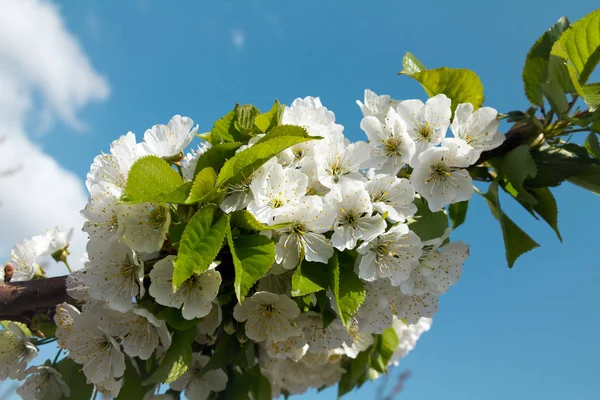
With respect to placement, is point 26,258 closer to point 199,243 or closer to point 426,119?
point 199,243

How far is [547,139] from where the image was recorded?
1264 mm

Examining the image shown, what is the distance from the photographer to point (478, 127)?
1.19 metres

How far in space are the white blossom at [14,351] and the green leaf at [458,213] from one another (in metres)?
1.32

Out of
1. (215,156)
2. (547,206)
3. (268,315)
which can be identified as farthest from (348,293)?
(547,206)

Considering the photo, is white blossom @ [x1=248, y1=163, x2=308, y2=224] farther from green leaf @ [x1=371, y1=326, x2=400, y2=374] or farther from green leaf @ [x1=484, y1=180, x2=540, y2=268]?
green leaf @ [x1=371, y1=326, x2=400, y2=374]

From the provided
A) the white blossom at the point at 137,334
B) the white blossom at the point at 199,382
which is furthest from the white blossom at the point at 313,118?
the white blossom at the point at 199,382

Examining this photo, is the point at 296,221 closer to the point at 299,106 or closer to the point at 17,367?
the point at 299,106

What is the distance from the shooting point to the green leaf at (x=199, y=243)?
34.0 inches

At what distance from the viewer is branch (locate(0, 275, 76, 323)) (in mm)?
1255

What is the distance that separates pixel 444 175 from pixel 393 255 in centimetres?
23

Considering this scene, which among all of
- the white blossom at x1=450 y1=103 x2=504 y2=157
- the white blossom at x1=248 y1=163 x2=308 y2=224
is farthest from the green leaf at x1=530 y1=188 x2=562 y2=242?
the white blossom at x1=248 y1=163 x2=308 y2=224

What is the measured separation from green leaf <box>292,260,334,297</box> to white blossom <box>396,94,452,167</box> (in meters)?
0.34

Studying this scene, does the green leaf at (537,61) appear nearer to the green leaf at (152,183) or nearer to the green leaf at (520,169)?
the green leaf at (520,169)

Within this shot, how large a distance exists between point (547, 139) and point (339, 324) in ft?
2.42
